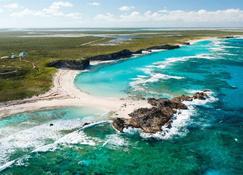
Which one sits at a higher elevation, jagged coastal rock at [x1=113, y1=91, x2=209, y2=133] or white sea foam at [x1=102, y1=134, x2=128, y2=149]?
jagged coastal rock at [x1=113, y1=91, x2=209, y2=133]

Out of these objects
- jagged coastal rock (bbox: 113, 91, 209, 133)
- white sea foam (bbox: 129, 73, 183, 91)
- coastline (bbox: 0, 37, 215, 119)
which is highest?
jagged coastal rock (bbox: 113, 91, 209, 133)

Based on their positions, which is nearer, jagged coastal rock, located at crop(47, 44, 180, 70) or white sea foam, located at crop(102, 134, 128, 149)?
white sea foam, located at crop(102, 134, 128, 149)

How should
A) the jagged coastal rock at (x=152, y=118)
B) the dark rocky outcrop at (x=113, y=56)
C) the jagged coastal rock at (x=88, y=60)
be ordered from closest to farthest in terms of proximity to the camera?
the jagged coastal rock at (x=152, y=118) < the jagged coastal rock at (x=88, y=60) < the dark rocky outcrop at (x=113, y=56)

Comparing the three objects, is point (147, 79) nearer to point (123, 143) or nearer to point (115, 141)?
point (115, 141)

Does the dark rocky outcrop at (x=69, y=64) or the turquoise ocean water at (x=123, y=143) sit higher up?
the dark rocky outcrop at (x=69, y=64)

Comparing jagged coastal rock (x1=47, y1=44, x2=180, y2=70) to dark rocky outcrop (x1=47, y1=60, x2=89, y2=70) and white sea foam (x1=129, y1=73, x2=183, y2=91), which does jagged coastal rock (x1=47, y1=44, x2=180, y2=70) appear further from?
white sea foam (x1=129, y1=73, x2=183, y2=91)

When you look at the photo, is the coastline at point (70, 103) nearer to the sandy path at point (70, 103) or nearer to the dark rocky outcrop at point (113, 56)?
the sandy path at point (70, 103)

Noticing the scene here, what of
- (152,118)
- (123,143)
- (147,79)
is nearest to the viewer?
(123,143)

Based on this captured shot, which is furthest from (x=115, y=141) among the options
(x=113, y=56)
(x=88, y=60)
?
(x=113, y=56)

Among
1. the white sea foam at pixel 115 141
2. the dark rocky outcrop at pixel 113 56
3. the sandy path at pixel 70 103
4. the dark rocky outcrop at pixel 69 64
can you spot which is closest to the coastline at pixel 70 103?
the sandy path at pixel 70 103

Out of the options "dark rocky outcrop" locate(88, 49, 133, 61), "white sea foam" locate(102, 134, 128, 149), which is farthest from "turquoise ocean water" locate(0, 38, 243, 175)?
"dark rocky outcrop" locate(88, 49, 133, 61)
